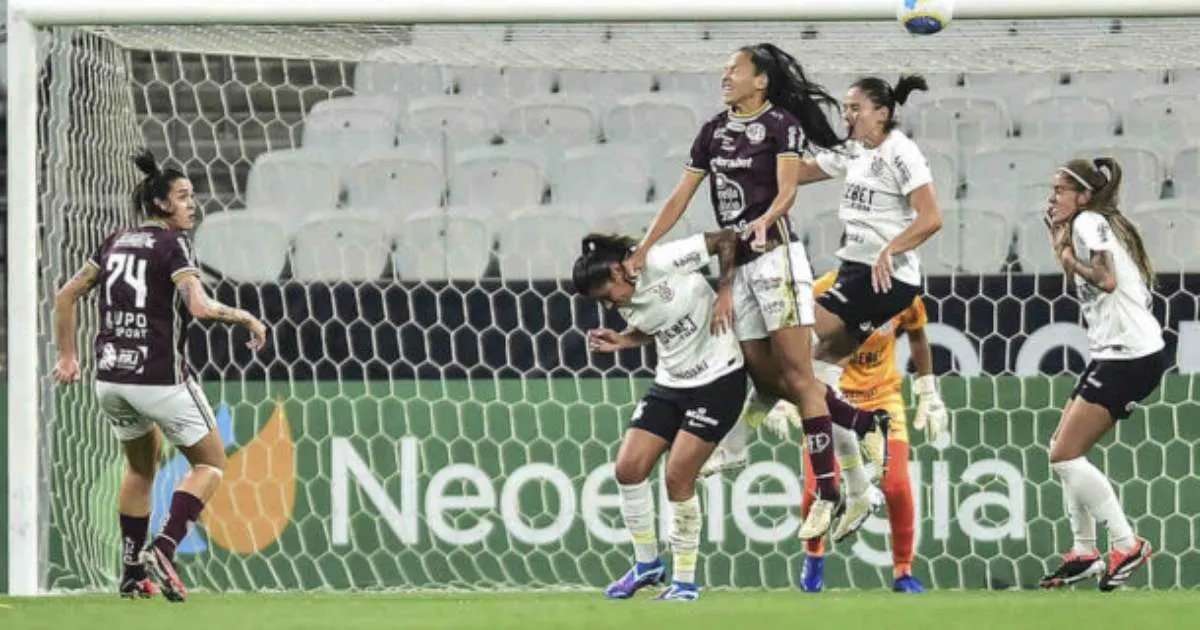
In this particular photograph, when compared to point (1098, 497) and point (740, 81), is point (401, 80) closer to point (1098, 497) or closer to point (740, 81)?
point (740, 81)

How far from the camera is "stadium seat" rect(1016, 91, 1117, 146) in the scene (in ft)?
33.0

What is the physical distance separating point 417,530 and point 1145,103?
13.3ft

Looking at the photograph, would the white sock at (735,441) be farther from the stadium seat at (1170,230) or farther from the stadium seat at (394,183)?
the stadium seat at (394,183)

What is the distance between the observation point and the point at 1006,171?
9766 millimetres

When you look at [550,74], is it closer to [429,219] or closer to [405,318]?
[429,219]

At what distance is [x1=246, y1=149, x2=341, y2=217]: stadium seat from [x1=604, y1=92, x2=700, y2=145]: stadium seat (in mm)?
1429

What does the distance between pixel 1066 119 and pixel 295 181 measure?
3.59 m

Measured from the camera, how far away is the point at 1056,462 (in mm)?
7465

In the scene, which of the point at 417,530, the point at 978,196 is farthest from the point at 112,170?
the point at 978,196

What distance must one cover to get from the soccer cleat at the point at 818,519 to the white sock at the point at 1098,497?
1.03m

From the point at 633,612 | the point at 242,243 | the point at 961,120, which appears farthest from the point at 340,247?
the point at 633,612

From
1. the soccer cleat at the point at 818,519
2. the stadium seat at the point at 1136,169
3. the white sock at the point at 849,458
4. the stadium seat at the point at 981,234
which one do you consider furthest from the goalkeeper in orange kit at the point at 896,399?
the stadium seat at the point at 1136,169

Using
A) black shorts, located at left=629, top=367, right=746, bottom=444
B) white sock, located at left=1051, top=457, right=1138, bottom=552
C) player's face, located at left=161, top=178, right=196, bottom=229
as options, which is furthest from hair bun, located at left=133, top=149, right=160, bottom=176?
white sock, located at left=1051, top=457, right=1138, bottom=552

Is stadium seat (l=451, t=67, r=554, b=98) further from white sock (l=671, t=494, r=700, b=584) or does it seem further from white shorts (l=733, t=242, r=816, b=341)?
white sock (l=671, t=494, r=700, b=584)
